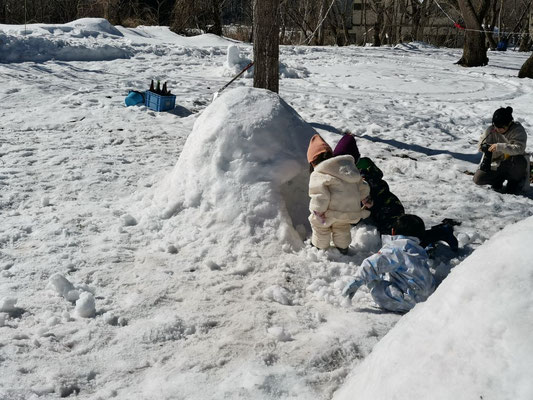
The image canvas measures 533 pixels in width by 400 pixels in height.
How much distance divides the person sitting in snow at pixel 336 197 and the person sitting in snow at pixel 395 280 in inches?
20.7

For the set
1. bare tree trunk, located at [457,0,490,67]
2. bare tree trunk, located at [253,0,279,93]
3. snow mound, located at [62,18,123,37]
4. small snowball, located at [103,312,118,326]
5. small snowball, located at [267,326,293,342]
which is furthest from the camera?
bare tree trunk, located at [457,0,490,67]

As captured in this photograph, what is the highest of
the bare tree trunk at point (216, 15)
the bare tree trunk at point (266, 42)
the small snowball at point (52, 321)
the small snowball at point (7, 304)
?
the bare tree trunk at point (216, 15)

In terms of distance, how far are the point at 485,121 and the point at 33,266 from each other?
7.36m

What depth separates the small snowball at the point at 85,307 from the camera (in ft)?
11.0

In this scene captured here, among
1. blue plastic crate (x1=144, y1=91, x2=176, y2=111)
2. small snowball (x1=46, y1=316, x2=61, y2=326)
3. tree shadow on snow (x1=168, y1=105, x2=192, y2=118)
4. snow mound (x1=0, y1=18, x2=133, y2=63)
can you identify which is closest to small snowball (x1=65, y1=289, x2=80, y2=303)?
small snowball (x1=46, y1=316, x2=61, y2=326)

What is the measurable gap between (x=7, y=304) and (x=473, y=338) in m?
2.86

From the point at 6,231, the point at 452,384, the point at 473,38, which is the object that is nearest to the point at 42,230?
the point at 6,231

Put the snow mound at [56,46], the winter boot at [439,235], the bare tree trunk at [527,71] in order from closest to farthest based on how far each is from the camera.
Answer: the winter boot at [439,235]
the snow mound at [56,46]
the bare tree trunk at [527,71]

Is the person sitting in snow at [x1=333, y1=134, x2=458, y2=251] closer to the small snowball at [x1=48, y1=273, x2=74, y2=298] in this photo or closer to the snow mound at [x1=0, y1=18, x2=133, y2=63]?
the small snowball at [x1=48, y1=273, x2=74, y2=298]

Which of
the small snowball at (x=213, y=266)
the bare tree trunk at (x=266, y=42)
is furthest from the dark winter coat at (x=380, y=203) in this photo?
the bare tree trunk at (x=266, y=42)

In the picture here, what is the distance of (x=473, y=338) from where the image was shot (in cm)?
171

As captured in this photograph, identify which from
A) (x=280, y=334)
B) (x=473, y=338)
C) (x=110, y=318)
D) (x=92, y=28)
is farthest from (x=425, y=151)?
(x=92, y=28)

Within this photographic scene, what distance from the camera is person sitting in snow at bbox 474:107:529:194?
546 centimetres

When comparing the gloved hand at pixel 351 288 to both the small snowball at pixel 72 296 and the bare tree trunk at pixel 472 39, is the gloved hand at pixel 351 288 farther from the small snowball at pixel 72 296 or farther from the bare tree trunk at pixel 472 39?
the bare tree trunk at pixel 472 39
